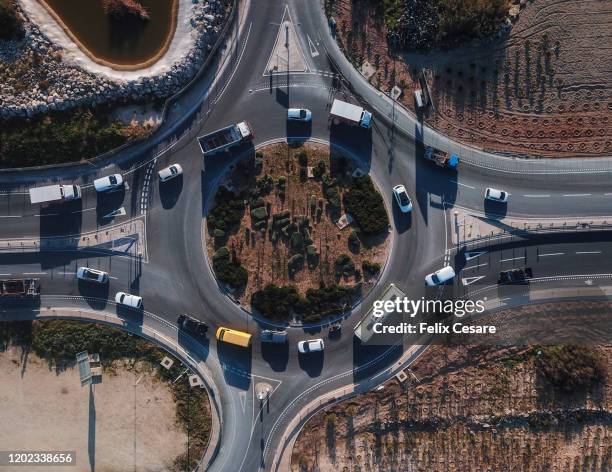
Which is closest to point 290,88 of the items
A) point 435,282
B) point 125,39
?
point 125,39

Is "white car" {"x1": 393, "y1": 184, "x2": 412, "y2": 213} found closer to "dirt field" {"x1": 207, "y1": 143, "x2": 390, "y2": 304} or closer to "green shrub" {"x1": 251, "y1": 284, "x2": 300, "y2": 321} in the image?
"dirt field" {"x1": 207, "y1": 143, "x2": 390, "y2": 304}

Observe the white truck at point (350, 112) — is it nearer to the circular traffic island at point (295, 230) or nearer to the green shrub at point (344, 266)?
the circular traffic island at point (295, 230)

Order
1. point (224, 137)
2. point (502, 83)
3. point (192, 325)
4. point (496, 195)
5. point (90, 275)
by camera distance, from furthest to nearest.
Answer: point (502, 83)
point (90, 275)
point (192, 325)
point (496, 195)
point (224, 137)

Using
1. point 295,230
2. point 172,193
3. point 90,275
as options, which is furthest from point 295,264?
point 90,275

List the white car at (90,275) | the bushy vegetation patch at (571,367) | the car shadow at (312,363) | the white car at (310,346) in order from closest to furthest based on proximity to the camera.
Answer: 1. the bushy vegetation patch at (571,367)
2. the white car at (310,346)
3. the white car at (90,275)
4. the car shadow at (312,363)

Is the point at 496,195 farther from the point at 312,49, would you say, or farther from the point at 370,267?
the point at 312,49

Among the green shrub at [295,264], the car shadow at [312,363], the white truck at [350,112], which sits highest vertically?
the white truck at [350,112]

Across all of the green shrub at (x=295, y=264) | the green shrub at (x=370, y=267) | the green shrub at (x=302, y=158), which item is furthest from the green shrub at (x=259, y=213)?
the green shrub at (x=370, y=267)

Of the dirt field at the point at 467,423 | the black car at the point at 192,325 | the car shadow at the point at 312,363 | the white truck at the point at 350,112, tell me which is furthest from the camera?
the dirt field at the point at 467,423
